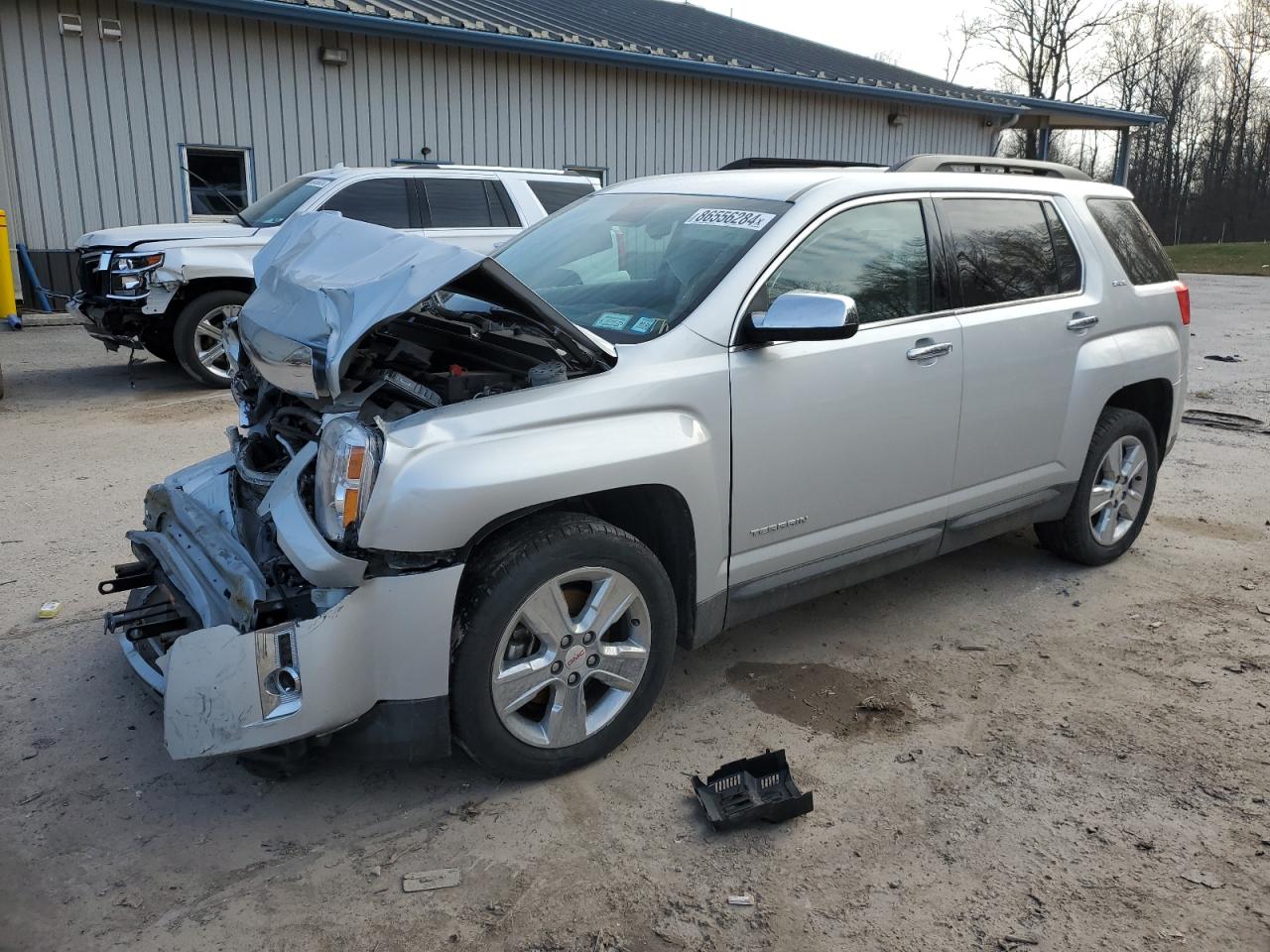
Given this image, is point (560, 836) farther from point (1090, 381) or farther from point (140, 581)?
point (1090, 381)

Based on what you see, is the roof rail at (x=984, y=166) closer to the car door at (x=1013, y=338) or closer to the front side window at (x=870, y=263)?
the car door at (x=1013, y=338)

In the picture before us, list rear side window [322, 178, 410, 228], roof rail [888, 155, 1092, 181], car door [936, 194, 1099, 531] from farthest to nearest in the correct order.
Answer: rear side window [322, 178, 410, 228]
roof rail [888, 155, 1092, 181]
car door [936, 194, 1099, 531]

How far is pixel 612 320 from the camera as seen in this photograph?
3547 mm

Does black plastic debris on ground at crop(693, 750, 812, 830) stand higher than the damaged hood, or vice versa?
the damaged hood

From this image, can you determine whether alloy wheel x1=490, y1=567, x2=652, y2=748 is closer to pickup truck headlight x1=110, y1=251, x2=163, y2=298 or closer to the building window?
pickup truck headlight x1=110, y1=251, x2=163, y2=298

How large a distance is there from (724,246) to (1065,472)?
7.08 ft

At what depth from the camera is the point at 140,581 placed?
364 cm

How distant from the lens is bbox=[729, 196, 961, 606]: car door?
348cm

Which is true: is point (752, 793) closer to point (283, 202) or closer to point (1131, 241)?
point (1131, 241)

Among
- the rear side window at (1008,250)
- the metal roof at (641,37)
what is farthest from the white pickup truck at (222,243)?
the metal roof at (641,37)

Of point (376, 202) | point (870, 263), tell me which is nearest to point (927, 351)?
point (870, 263)

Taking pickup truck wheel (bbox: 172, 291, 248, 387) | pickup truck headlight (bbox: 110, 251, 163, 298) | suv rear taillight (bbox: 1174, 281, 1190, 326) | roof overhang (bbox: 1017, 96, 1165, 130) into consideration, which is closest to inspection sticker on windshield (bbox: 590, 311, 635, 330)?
suv rear taillight (bbox: 1174, 281, 1190, 326)

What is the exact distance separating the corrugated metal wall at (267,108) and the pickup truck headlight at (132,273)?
549cm

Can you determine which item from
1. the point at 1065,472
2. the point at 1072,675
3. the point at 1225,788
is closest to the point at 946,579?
the point at 1065,472
